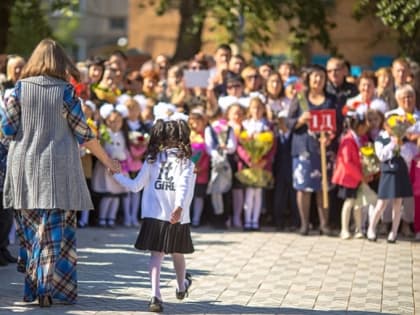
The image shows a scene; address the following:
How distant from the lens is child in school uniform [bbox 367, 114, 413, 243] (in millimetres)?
14188

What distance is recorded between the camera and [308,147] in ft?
48.1

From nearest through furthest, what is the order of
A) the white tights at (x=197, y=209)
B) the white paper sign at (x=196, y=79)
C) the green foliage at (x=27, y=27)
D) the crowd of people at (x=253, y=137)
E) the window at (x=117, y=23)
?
1. the crowd of people at (x=253, y=137)
2. the white tights at (x=197, y=209)
3. the white paper sign at (x=196, y=79)
4. the green foliage at (x=27, y=27)
5. the window at (x=117, y=23)

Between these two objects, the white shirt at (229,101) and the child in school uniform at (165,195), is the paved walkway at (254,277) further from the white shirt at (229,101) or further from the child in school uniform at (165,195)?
the white shirt at (229,101)

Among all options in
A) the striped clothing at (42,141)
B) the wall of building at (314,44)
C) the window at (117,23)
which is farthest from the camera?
the window at (117,23)

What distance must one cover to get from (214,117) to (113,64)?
160cm

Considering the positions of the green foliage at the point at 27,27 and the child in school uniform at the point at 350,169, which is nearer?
the child in school uniform at the point at 350,169

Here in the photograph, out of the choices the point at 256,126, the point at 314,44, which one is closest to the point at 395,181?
the point at 256,126

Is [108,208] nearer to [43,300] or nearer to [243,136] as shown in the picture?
[243,136]

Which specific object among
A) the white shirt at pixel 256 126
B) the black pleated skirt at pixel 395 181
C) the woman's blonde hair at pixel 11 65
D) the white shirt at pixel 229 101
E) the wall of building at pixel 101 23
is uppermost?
the wall of building at pixel 101 23

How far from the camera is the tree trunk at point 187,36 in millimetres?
23562

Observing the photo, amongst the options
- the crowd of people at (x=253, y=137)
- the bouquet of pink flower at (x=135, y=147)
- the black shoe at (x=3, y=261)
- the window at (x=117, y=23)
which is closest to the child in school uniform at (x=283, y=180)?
the crowd of people at (x=253, y=137)

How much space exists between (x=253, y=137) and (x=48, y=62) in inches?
234

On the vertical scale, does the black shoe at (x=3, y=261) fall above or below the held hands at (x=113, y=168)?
below

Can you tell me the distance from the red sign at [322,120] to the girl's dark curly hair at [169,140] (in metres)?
5.14
